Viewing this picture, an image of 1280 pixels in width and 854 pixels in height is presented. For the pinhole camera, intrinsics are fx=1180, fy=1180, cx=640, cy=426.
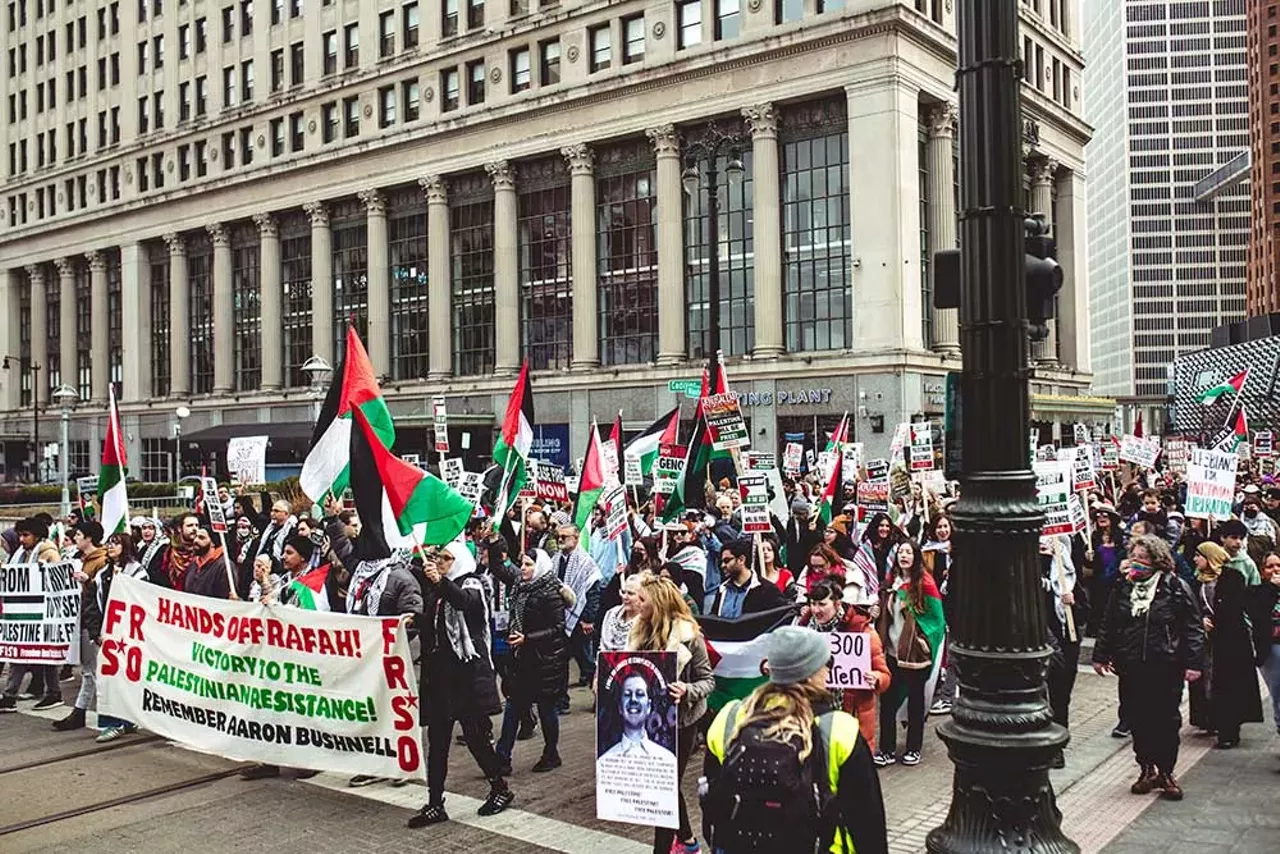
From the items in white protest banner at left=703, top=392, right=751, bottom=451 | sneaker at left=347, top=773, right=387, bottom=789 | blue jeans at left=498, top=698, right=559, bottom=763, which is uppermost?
white protest banner at left=703, top=392, right=751, bottom=451

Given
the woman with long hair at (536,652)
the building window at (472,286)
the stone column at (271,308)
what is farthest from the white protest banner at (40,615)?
the stone column at (271,308)

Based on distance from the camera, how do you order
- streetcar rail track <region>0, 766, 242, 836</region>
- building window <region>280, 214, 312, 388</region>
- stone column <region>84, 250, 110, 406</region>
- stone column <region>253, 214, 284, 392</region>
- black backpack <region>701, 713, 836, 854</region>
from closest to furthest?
black backpack <region>701, 713, 836, 854</region>
streetcar rail track <region>0, 766, 242, 836</region>
building window <region>280, 214, 312, 388</region>
stone column <region>253, 214, 284, 392</region>
stone column <region>84, 250, 110, 406</region>

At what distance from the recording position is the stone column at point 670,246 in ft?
158

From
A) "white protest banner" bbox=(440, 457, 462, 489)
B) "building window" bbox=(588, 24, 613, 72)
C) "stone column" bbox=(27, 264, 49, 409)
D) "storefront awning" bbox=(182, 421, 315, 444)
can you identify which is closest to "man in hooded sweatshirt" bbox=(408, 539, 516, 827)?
"white protest banner" bbox=(440, 457, 462, 489)

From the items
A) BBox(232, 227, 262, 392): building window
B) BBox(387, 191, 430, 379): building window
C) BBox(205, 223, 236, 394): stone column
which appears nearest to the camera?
BBox(387, 191, 430, 379): building window

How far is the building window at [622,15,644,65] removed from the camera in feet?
161

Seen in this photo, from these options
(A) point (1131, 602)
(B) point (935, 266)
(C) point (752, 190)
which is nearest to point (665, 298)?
(C) point (752, 190)

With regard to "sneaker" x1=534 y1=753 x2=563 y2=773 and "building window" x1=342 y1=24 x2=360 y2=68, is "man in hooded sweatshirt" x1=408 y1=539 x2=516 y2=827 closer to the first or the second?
"sneaker" x1=534 y1=753 x2=563 y2=773

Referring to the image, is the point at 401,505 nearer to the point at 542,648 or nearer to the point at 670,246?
the point at 542,648

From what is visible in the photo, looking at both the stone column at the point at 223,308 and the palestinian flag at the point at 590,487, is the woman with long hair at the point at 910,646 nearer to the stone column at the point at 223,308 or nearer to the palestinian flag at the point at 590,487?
the palestinian flag at the point at 590,487

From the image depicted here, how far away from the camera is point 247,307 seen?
6606 centimetres

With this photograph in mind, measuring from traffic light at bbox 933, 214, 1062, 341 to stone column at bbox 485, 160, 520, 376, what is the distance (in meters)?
47.9

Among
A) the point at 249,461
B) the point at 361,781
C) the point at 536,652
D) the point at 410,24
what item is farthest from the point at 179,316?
the point at 536,652

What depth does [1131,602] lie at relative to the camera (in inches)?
364
